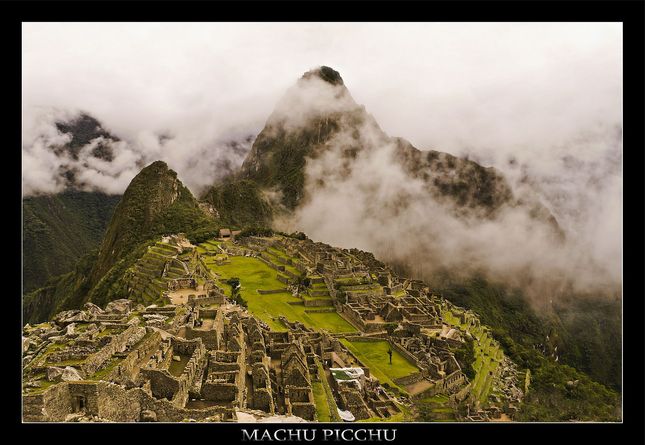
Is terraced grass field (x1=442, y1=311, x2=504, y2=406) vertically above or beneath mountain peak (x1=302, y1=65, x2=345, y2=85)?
beneath

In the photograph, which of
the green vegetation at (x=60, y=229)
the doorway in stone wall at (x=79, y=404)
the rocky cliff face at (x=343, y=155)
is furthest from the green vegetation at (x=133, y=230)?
the rocky cliff face at (x=343, y=155)

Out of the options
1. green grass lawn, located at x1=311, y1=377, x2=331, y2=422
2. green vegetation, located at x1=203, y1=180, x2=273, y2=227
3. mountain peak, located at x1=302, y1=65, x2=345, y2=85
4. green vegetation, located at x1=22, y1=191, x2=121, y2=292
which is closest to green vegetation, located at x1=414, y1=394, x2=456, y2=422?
green grass lawn, located at x1=311, y1=377, x2=331, y2=422

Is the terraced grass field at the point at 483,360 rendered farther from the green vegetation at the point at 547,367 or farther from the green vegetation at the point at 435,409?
the green vegetation at the point at 435,409

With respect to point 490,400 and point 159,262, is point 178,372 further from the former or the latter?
point 159,262

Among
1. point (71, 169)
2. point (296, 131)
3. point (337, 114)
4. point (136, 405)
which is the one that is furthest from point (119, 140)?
point (136, 405)

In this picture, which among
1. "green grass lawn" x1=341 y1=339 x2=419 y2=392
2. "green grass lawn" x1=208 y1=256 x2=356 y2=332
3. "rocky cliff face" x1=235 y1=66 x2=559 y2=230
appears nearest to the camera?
"green grass lawn" x1=341 y1=339 x2=419 y2=392

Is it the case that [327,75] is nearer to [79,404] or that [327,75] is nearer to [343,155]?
[343,155]

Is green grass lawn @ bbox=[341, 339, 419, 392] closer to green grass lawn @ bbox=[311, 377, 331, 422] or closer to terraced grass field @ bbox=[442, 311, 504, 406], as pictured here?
terraced grass field @ bbox=[442, 311, 504, 406]
